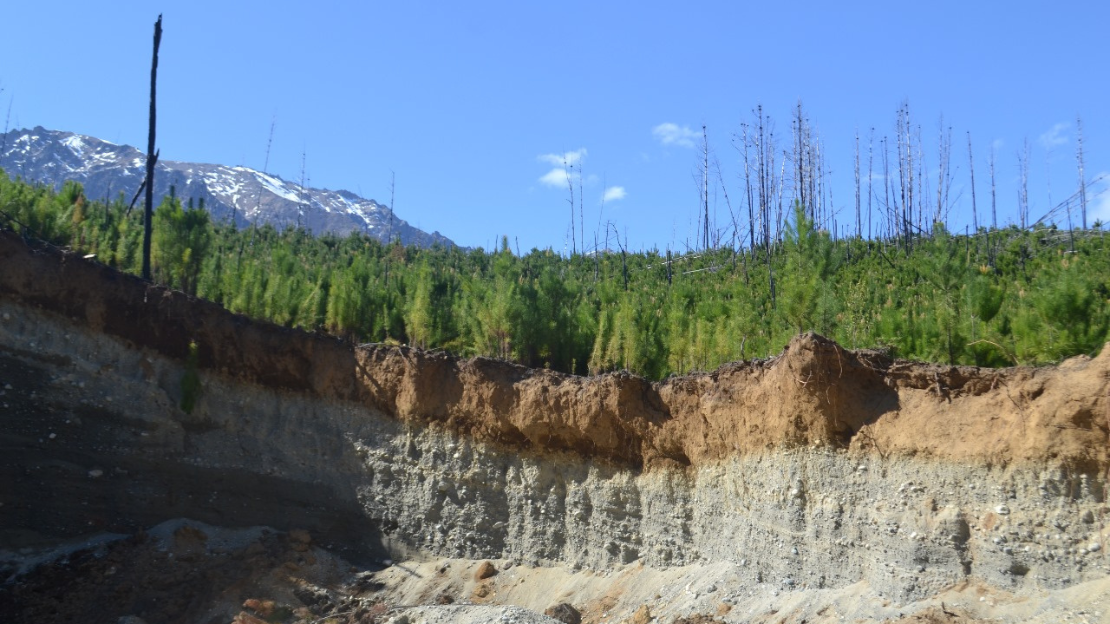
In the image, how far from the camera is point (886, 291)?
21734 mm

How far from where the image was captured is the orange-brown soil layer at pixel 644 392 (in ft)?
36.1

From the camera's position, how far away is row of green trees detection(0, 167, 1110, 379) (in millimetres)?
13992

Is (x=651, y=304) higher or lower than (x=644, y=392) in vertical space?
higher

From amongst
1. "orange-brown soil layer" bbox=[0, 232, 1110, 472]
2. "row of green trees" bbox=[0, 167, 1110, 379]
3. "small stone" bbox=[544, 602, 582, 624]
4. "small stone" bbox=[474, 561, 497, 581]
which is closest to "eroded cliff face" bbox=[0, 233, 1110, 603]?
"orange-brown soil layer" bbox=[0, 232, 1110, 472]

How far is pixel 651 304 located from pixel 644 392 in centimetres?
735

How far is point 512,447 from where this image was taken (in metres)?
15.9

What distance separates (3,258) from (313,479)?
264 inches

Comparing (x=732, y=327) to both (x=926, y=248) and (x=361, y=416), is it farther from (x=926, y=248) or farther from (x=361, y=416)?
(x=926, y=248)

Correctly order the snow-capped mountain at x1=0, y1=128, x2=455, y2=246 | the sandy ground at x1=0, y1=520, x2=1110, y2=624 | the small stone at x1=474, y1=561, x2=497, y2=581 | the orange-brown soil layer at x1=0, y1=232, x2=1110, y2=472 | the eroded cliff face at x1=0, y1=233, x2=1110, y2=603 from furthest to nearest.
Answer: the snow-capped mountain at x1=0, y1=128, x2=455, y2=246
the small stone at x1=474, y1=561, x2=497, y2=581
the sandy ground at x1=0, y1=520, x2=1110, y2=624
the eroded cliff face at x1=0, y1=233, x2=1110, y2=603
the orange-brown soil layer at x1=0, y1=232, x2=1110, y2=472

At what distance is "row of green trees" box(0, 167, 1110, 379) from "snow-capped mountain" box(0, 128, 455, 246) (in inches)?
2773

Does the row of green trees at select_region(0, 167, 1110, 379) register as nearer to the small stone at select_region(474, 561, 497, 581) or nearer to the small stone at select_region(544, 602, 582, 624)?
the small stone at select_region(474, 561, 497, 581)

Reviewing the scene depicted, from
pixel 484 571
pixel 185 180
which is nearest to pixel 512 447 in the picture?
pixel 484 571

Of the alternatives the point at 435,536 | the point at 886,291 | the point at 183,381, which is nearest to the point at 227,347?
the point at 183,381

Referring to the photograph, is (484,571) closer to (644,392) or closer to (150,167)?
(644,392)
